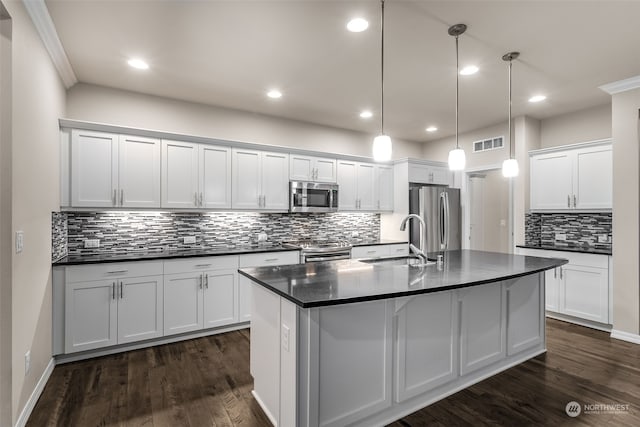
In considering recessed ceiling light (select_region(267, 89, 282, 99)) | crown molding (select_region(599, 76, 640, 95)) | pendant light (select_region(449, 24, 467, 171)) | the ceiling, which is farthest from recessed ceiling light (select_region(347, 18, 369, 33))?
crown molding (select_region(599, 76, 640, 95))

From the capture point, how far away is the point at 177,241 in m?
4.11

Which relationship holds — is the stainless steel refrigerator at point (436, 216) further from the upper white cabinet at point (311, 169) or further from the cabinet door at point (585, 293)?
the cabinet door at point (585, 293)

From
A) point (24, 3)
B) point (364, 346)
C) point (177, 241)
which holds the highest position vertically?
point (24, 3)

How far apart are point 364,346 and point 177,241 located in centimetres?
298

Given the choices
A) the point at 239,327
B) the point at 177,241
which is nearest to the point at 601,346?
the point at 239,327

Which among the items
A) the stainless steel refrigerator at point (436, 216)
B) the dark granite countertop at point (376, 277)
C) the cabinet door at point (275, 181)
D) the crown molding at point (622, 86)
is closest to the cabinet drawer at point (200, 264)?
the cabinet door at point (275, 181)

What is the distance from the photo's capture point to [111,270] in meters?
3.18

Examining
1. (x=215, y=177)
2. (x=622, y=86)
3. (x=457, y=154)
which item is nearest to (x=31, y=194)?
(x=215, y=177)

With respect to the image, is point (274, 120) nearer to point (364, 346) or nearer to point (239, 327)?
point (239, 327)

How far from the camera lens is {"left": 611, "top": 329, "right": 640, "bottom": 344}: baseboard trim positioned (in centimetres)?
347

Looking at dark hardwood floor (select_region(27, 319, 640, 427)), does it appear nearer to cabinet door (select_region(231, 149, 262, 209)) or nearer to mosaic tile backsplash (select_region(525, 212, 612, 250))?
mosaic tile backsplash (select_region(525, 212, 612, 250))

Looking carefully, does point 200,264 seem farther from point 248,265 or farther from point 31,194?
point 31,194

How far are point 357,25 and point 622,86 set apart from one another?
10.4ft

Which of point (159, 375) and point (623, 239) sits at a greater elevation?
point (623, 239)
